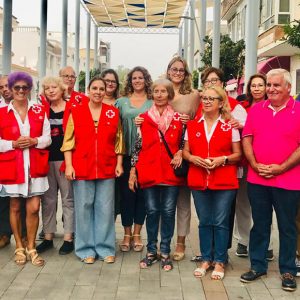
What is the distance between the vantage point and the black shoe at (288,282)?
4855mm

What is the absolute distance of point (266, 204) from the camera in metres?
5.03

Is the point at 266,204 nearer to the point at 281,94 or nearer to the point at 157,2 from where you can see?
the point at 281,94

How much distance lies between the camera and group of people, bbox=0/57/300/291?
4953 millimetres

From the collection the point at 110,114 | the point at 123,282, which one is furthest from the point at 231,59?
the point at 123,282

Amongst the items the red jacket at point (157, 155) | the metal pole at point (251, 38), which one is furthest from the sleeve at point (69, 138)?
the metal pole at point (251, 38)

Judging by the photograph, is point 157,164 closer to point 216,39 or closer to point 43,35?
point 216,39

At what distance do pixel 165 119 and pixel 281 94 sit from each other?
4.01ft

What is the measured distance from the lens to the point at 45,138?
18.1 ft

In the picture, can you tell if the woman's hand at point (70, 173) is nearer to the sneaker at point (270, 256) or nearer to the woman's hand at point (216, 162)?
the woman's hand at point (216, 162)

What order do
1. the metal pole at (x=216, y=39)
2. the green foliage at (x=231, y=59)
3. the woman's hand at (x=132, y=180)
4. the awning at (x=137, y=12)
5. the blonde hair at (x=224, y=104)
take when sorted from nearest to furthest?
the blonde hair at (x=224, y=104) → the woman's hand at (x=132, y=180) → the metal pole at (x=216, y=39) → the green foliage at (x=231, y=59) → the awning at (x=137, y=12)

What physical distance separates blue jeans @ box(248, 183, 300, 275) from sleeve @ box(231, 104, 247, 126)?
70 cm

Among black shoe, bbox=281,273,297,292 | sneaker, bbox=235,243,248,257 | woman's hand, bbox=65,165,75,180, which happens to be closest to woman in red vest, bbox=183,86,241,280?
black shoe, bbox=281,273,297,292

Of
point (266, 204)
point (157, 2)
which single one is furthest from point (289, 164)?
point (157, 2)

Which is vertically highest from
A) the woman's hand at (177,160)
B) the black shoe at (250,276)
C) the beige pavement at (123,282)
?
the woman's hand at (177,160)
